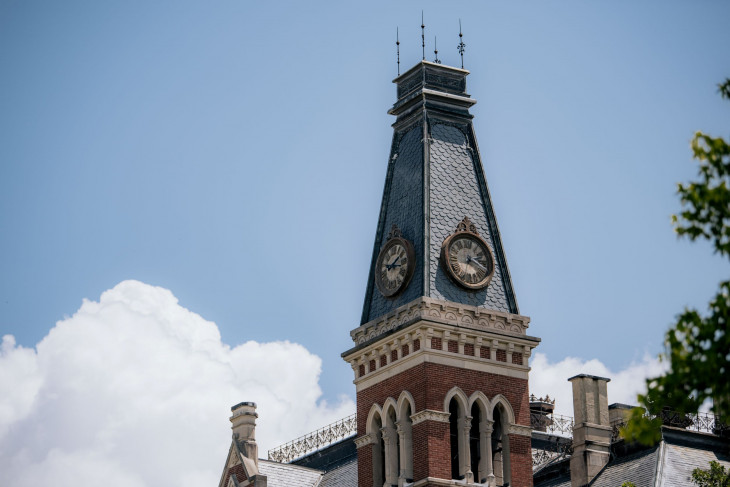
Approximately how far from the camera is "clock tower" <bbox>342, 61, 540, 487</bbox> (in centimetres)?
4728

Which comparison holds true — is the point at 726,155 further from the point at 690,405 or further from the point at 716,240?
the point at 690,405

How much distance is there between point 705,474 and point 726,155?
45.9 ft

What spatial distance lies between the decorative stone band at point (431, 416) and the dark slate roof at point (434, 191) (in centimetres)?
374

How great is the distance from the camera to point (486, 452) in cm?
4734

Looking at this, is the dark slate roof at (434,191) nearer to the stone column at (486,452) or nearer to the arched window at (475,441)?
the arched window at (475,441)

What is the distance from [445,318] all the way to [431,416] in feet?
10.5

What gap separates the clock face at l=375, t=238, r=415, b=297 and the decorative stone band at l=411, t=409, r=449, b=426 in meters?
4.39

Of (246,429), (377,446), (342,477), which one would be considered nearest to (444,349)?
(377,446)

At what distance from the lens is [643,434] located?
2469 cm

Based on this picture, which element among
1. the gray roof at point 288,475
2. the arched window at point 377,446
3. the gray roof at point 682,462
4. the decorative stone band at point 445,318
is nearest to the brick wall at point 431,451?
the arched window at point 377,446

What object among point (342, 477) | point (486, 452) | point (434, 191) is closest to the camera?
point (486, 452)

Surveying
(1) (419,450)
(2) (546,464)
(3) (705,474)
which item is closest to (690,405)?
(3) (705,474)

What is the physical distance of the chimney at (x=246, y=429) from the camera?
182 feet

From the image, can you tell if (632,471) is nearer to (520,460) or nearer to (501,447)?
(520,460)
